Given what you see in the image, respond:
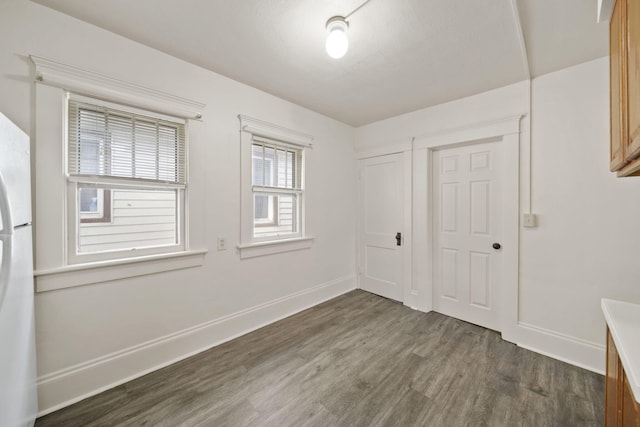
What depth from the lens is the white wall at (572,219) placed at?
2020 millimetres

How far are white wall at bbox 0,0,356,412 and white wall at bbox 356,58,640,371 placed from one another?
2.21m

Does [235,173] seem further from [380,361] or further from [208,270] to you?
[380,361]

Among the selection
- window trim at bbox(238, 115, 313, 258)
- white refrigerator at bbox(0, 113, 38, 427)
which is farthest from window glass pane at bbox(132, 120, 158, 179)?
window trim at bbox(238, 115, 313, 258)

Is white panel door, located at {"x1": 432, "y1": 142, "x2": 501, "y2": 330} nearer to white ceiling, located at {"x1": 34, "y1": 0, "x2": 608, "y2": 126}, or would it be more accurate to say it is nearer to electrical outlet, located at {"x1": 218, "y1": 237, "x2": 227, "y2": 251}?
white ceiling, located at {"x1": 34, "y1": 0, "x2": 608, "y2": 126}

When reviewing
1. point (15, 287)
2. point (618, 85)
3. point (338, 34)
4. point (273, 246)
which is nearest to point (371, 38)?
point (338, 34)

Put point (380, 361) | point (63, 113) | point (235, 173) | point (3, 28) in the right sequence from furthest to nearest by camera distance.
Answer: point (235, 173)
point (380, 361)
point (63, 113)
point (3, 28)

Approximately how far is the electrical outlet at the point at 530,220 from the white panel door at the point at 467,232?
28cm

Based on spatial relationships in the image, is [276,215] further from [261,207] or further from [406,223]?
[406,223]

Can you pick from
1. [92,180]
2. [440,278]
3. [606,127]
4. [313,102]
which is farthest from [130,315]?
[606,127]

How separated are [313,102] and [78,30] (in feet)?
6.76

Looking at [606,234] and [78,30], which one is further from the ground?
[78,30]

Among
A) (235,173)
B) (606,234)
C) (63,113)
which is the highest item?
(63,113)

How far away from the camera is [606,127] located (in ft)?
6.70

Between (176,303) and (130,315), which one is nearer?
(130,315)
